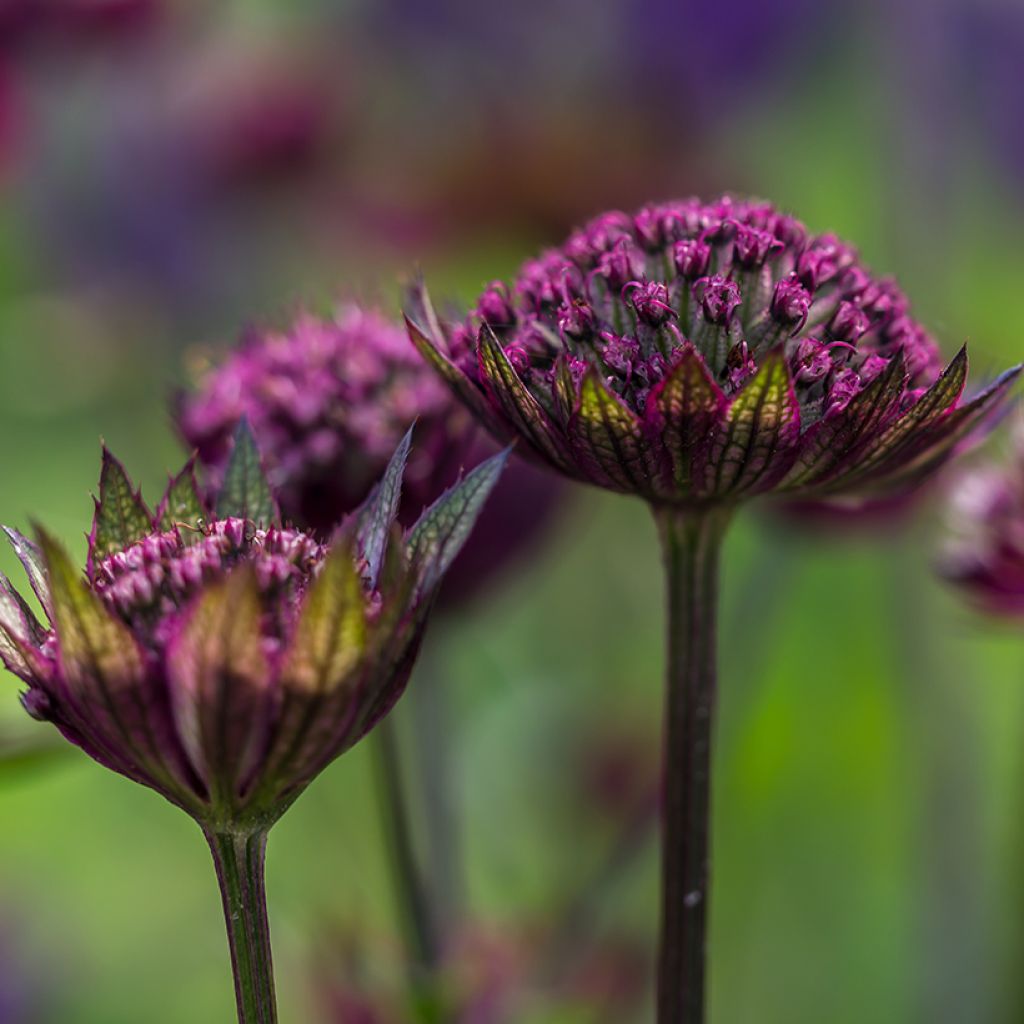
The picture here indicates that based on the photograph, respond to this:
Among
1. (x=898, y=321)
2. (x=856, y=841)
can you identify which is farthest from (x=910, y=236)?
(x=898, y=321)

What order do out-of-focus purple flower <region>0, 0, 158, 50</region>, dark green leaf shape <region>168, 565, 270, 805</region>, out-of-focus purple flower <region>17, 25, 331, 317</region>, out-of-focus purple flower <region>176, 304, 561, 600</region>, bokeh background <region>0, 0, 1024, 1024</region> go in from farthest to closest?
1. out-of-focus purple flower <region>17, 25, 331, 317</region>
2. out-of-focus purple flower <region>0, 0, 158, 50</region>
3. bokeh background <region>0, 0, 1024, 1024</region>
4. out-of-focus purple flower <region>176, 304, 561, 600</region>
5. dark green leaf shape <region>168, 565, 270, 805</region>

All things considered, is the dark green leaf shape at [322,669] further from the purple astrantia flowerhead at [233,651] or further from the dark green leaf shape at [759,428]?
the dark green leaf shape at [759,428]

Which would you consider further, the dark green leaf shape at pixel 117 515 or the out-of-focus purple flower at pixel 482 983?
the out-of-focus purple flower at pixel 482 983

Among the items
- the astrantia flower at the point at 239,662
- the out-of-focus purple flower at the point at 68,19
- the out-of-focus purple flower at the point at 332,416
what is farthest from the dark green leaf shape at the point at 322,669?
the out-of-focus purple flower at the point at 68,19

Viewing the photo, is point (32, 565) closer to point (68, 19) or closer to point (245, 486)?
point (245, 486)

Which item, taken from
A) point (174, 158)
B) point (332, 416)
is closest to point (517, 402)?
point (332, 416)

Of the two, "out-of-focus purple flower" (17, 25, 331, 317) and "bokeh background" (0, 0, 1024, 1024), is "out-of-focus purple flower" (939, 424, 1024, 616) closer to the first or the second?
"bokeh background" (0, 0, 1024, 1024)

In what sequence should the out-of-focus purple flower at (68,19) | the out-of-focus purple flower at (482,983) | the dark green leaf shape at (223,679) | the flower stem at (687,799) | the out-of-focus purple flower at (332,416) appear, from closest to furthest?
1. the dark green leaf shape at (223,679)
2. the flower stem at (687,799)
3. the out-of-focus purple flower at (332,416)
4. the out-of-focus purple flower at (482,983)
5. the out-of-focus purple flower at (68,19)

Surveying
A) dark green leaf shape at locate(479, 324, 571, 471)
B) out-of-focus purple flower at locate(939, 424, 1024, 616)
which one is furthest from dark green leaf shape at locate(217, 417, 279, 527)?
out-of-focus purple flower at locate(939, 424, 1024, 616)
